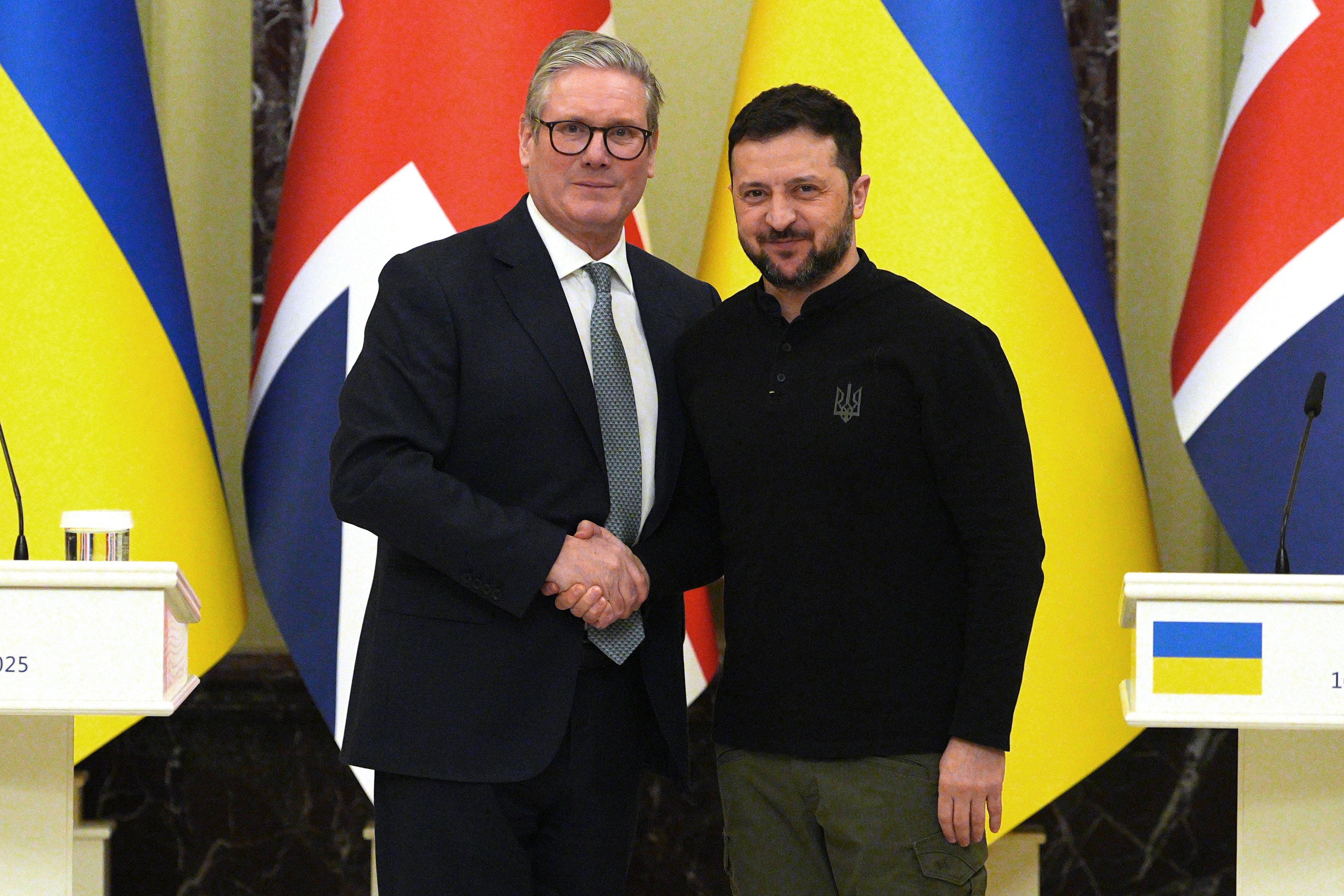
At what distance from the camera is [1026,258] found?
2316 mm

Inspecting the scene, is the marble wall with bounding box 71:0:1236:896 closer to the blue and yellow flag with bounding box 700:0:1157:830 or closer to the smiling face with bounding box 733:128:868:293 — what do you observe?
the blue and yellow flag with bounding box 700:0:1157:830

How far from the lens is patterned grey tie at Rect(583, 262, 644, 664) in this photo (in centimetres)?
171

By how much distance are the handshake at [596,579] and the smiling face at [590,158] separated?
41 centimetres

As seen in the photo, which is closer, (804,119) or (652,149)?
(804,119)

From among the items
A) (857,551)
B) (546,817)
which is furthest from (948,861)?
(546,817)

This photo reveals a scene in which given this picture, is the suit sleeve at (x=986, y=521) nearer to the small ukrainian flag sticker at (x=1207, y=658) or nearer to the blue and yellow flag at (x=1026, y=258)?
the small ukrainian flag sticker at (x=1207, y=658)

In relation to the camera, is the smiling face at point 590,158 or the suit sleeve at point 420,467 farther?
the smiling face at point 590,158

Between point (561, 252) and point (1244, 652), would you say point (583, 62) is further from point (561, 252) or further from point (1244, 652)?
point (1244, 652)

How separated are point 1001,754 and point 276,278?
1.58m

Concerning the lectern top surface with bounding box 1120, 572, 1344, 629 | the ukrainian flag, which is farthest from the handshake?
the ukrainian flag

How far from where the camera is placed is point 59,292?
228 cm

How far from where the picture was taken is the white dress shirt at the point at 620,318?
177cm

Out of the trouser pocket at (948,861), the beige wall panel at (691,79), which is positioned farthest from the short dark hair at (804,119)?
the beige wall panel at (691,79)

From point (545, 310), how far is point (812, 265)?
0.35 meters
